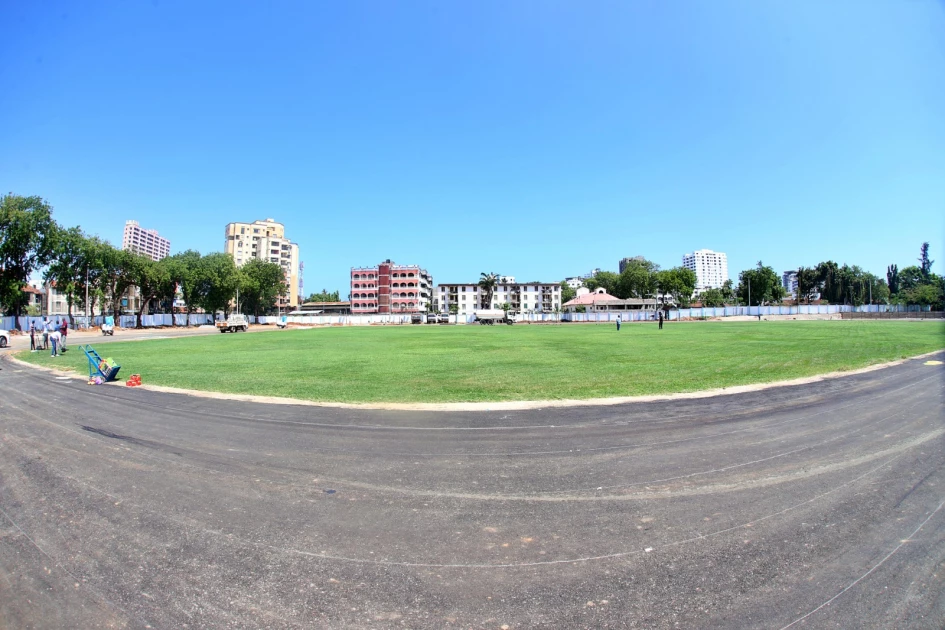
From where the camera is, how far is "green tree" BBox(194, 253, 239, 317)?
277 feet

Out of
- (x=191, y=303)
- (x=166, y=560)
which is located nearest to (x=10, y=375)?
(x=166, y=560)

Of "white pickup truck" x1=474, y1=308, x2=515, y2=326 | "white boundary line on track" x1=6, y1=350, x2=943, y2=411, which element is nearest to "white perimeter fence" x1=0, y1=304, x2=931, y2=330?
"white pickup truck" x1=474, y1=308, x2=515, y2=326

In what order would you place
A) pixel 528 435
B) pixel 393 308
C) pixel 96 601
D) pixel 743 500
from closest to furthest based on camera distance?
pixel 96 601 → pixel 743 500 → pixel 528 435 → pixel 393 308

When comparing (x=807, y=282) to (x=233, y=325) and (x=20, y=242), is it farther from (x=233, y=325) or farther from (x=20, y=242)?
(x=20, y=242)

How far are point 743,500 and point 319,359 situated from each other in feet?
63.9

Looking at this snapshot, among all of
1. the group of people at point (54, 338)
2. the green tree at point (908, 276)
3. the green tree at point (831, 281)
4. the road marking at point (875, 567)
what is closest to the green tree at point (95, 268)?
the group of people at point (54, 338)

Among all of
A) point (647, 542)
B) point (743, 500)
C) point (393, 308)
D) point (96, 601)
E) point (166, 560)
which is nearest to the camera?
point (96, 601)

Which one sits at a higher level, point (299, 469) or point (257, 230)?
point (257, 230)

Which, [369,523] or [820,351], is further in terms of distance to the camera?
[820,351]

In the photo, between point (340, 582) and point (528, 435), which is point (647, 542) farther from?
point (528, 435)

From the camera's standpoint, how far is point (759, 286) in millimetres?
126000

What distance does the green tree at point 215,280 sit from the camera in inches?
3327

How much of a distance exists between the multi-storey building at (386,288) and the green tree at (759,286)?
9880 centimetres

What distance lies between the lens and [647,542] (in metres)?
3.96
